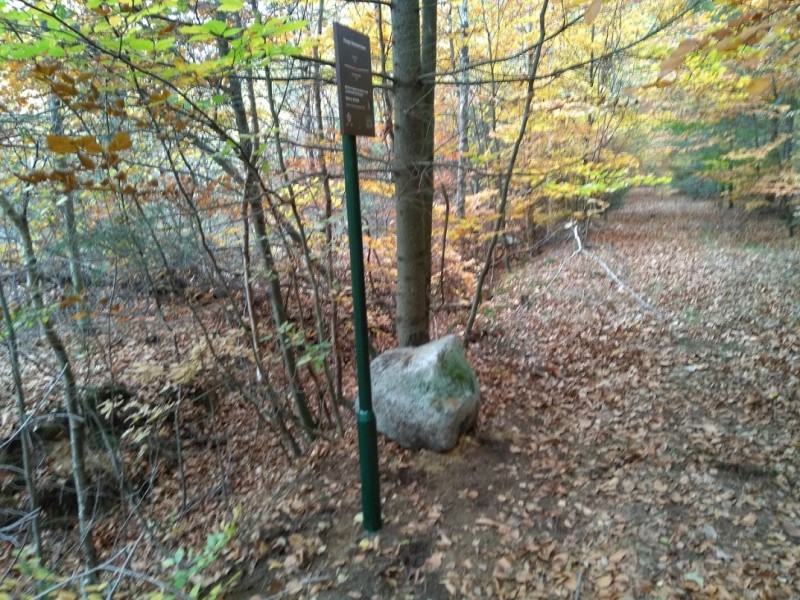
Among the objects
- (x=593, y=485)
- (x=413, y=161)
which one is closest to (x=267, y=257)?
(x=413, y=161)

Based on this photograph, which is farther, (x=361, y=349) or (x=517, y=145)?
(x=517, y=145)

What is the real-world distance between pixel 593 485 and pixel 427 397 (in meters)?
1.65

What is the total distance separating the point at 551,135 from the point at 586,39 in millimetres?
2576

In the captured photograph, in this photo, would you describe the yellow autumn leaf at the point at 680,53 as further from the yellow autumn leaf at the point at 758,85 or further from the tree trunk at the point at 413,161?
the tree trunk at the point at 413,161

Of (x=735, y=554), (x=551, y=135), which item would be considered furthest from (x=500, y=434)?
(x=551, y=135)

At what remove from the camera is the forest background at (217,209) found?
335cm

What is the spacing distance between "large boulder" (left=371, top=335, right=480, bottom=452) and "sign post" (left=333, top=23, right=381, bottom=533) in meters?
1.13

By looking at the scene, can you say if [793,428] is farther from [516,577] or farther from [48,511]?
[48,511]

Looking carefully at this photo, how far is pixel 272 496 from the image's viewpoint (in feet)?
15.3

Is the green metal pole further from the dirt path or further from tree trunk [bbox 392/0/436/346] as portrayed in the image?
tree trunk [bbox 392/0/436/346]

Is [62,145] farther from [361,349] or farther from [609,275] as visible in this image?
[609,275]

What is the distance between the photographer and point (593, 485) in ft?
13.4

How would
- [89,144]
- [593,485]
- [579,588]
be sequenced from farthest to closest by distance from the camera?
[593,485], [579,588], [89,144]

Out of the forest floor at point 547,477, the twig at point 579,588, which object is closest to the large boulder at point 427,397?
the forest floor at point 547,477
